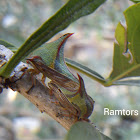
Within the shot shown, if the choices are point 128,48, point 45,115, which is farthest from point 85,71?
point 45,115

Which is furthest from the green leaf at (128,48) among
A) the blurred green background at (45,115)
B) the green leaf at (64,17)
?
the blurred green background at (45,115)

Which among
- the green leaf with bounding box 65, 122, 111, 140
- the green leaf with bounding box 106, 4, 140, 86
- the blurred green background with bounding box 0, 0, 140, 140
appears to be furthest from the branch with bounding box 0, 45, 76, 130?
the blurred green background with bounding box 0, 0, 140, 140

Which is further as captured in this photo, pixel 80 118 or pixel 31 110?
pixel 31 110

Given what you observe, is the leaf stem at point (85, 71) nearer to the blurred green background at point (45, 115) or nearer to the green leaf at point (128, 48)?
the green leaf at point (128, 48)

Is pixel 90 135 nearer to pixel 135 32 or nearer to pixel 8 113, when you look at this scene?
pixel 135 32

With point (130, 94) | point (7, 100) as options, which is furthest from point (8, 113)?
point (130, 94)

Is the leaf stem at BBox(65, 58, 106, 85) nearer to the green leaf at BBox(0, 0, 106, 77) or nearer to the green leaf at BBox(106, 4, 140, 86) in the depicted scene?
the green leaf at BBox(106, 4, 140, 86)
